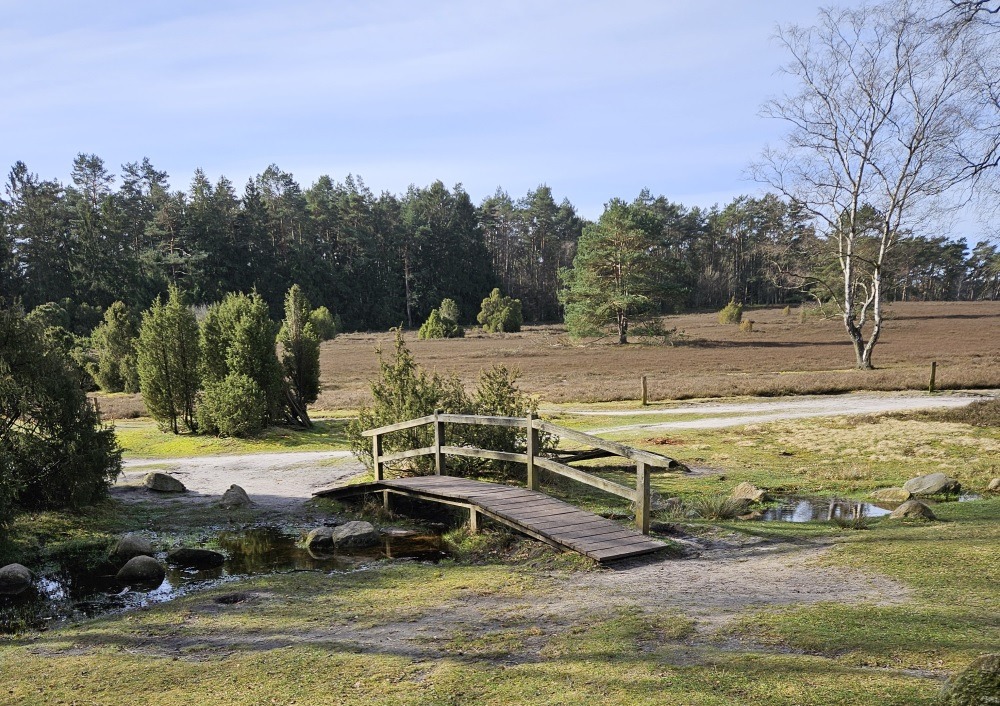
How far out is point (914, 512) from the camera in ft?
29.3

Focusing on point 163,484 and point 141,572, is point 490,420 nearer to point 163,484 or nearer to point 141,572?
point 141,572

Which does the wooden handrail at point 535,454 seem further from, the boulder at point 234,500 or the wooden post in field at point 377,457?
the boulder at point 234,500

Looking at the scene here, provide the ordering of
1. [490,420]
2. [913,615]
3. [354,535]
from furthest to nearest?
[490,420] → [354,535] → [913,615]

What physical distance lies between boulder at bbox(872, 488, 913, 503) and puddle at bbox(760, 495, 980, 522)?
247 mm

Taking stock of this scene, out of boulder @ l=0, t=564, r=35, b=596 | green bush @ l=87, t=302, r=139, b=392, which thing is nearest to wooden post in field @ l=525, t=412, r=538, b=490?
boulder @ l=0, t=564, r=35, b=596

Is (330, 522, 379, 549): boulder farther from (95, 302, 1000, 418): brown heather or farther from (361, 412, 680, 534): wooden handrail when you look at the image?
(95, 302, 1000, 418): brown heather

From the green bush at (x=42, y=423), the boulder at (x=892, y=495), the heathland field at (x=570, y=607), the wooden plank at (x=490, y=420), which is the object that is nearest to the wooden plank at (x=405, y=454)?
the wooden plank at (x=490, y=420)

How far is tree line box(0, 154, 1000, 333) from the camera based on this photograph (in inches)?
2672

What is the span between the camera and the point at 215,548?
959 cm

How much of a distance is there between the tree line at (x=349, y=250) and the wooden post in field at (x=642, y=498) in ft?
174

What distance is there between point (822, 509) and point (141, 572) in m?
9.17

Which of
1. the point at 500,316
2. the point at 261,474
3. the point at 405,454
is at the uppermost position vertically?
the point at 500,316

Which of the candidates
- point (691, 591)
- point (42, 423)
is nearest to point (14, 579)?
point (42, 423)

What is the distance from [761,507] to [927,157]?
79.2ft
